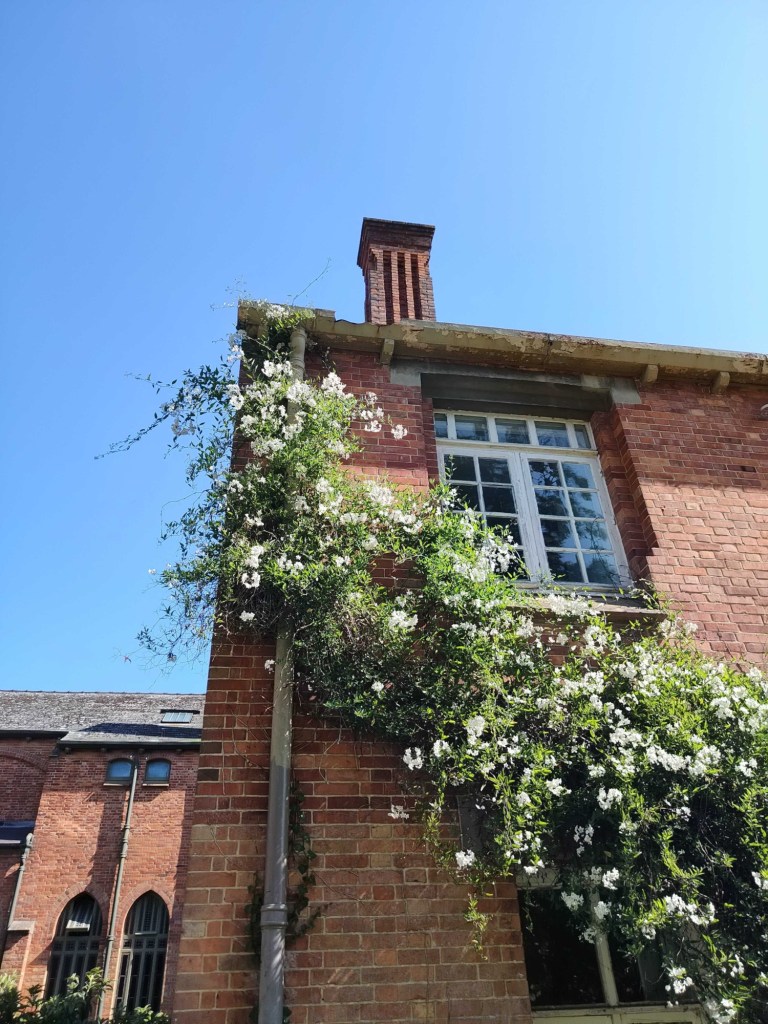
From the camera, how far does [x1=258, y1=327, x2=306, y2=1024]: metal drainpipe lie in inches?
145

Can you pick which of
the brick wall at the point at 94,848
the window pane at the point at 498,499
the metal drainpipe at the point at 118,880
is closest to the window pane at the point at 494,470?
the window pane at the point at 498,499

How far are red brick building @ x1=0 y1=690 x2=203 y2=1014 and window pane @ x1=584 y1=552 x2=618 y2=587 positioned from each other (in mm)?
16738

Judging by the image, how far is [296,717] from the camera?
466 cm

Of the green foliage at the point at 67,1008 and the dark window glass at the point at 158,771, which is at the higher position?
the dark window glass at the point at 158,771

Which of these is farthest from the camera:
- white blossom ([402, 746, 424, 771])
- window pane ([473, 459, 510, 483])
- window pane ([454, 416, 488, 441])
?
window pane ([454, 416, 488, 441])

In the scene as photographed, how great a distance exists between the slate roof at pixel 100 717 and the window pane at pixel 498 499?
18.1 m

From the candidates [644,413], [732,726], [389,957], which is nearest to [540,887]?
[389,957]

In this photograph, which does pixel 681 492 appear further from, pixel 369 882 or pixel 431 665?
pixel 369 882

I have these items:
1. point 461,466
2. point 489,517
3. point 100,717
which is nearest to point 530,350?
point 461,466

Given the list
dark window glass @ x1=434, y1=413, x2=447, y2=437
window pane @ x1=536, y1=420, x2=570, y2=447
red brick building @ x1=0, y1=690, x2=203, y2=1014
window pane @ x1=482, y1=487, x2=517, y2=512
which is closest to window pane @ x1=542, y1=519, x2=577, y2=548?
window pane @ x1=482, y1=487, x2=517, y2=512

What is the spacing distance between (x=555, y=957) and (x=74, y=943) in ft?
63.4

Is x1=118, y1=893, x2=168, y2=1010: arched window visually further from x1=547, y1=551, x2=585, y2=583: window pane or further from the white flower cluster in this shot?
the white flower cluster

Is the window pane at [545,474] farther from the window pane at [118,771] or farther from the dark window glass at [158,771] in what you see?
the window pane at [118,771]

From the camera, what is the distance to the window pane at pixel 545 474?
6773mm
